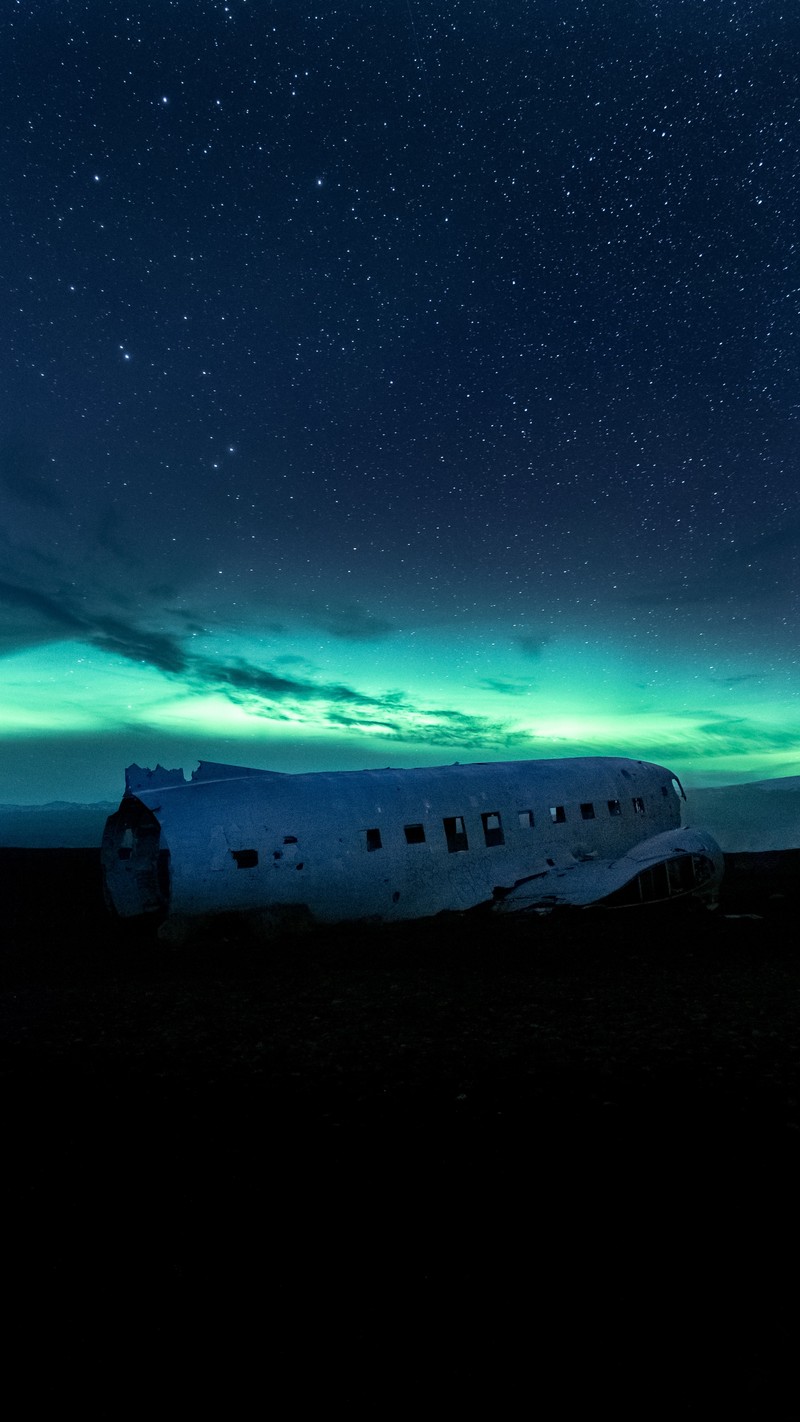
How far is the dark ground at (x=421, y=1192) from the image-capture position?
4.26 meters

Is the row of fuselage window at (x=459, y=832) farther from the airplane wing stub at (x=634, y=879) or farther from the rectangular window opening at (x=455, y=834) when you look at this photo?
the airplane wing stub at (x=634, y=879)

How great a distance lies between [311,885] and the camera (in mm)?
20828

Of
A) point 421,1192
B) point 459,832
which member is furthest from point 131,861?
point 421,1192

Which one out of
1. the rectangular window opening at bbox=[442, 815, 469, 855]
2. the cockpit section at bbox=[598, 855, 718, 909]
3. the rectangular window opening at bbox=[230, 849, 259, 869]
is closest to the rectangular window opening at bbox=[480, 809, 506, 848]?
the rectangular window opening at bbox=[442, 815, 469, 855]

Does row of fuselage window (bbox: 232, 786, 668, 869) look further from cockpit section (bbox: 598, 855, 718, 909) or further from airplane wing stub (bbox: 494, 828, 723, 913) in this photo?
cockpit section (bbox: 598, 855, 718, 909)

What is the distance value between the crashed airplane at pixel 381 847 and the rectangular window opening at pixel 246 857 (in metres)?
0.03

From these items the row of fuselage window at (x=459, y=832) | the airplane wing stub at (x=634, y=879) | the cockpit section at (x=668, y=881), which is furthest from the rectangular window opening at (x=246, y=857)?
the cockpit section at (x=668, y=881)

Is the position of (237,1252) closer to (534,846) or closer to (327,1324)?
(327,1324)

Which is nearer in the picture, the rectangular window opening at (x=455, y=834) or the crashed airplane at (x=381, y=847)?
the crashed airplane at (x=381, y=847)

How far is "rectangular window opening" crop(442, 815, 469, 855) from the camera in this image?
23.1 m

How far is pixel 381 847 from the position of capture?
72.0ft

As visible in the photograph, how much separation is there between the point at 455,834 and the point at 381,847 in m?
2.77

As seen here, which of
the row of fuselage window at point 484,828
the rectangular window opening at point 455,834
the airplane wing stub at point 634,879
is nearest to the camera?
the row of fuselage window at point 484,828

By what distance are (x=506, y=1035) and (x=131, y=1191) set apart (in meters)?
6.18
